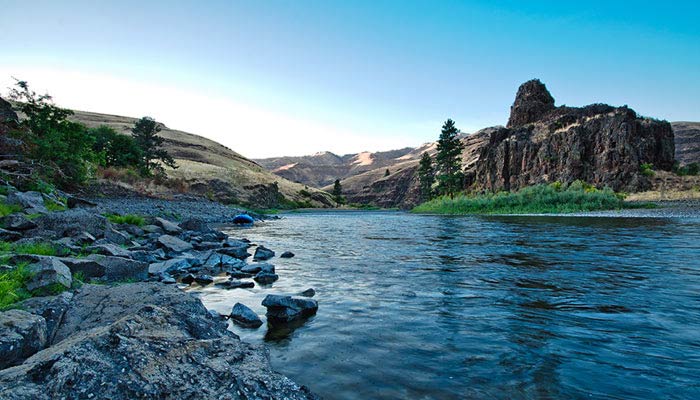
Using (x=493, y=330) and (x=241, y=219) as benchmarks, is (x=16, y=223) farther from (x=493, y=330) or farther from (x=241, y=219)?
(x=241, y=219)

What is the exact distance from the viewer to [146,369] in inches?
107

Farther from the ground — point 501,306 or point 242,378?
point 242,378

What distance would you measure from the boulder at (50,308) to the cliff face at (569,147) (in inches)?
2831

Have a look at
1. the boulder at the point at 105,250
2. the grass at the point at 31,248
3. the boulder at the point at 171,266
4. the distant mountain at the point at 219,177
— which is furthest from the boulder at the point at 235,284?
the distant mountain at the point at 219,177

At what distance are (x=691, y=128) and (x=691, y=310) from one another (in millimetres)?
222201

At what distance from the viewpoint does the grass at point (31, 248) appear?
8391mm

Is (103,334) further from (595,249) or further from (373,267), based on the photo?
(595,249)

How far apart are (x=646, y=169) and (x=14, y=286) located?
76974 mm

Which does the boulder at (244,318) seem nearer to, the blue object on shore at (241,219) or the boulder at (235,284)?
the boulder at (235,284)

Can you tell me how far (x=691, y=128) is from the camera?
166m

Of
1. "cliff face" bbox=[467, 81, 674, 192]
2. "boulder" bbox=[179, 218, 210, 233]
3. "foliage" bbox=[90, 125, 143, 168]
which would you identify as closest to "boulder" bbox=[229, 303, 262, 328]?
"boulder" bbox=[179, 218, 210, 233]

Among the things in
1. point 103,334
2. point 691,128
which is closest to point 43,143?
point 103,334

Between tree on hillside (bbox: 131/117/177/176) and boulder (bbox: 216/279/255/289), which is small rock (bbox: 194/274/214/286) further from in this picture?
tree on hillside (bbox: 131/117/177/176)

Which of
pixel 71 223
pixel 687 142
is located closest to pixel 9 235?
pixel 71 223
